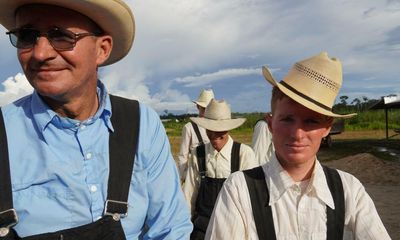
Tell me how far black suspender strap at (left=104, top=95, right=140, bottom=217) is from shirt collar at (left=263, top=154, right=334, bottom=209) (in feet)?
2.34

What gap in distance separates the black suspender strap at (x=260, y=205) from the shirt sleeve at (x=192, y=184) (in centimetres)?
225

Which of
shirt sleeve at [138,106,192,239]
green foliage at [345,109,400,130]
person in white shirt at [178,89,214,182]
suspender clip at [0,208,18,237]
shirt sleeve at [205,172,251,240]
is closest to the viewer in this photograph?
suspender clip at [0,208,18,237]

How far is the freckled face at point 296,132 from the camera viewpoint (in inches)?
83.2

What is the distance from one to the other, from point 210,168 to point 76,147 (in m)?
2.77

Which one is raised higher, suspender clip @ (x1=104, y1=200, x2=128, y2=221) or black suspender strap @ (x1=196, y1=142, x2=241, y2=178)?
suspender clip @ (x1=104, y1=200, x2=128, y2=221)

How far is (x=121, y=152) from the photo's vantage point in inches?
70.4

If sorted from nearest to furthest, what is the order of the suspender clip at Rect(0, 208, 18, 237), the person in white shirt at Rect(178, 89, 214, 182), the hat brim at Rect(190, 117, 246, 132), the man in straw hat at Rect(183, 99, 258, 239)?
the suspender clip at Rect(0, 208, 18, 237)
the man in straw hat at Rect(183, 99, 258, 239)
the hat brim at Rect(190, 117, 246, 132)
the person in white shirt at Rect(178, 89, 214, 182)

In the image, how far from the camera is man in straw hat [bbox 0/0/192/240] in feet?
5.32

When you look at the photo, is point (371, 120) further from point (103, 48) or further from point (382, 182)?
point (103, 48)

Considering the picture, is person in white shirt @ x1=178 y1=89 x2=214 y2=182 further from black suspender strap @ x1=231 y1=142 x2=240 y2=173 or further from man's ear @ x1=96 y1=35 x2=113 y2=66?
man's ear @ x1=96 y1=35 x2=113 y2=66

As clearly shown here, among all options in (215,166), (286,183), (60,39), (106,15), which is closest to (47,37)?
(60,39)

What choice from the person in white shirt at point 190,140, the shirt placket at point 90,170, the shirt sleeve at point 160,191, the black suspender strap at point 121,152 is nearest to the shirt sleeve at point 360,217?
the shirt sleeve at point 160,191

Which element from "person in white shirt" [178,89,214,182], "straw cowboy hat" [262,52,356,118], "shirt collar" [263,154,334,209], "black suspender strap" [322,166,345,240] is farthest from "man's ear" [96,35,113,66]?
"person in white shirt" [178,89,214,182]

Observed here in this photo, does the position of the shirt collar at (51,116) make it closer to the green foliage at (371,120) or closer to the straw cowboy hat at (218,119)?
the straw cowboy hat at (218,119)
